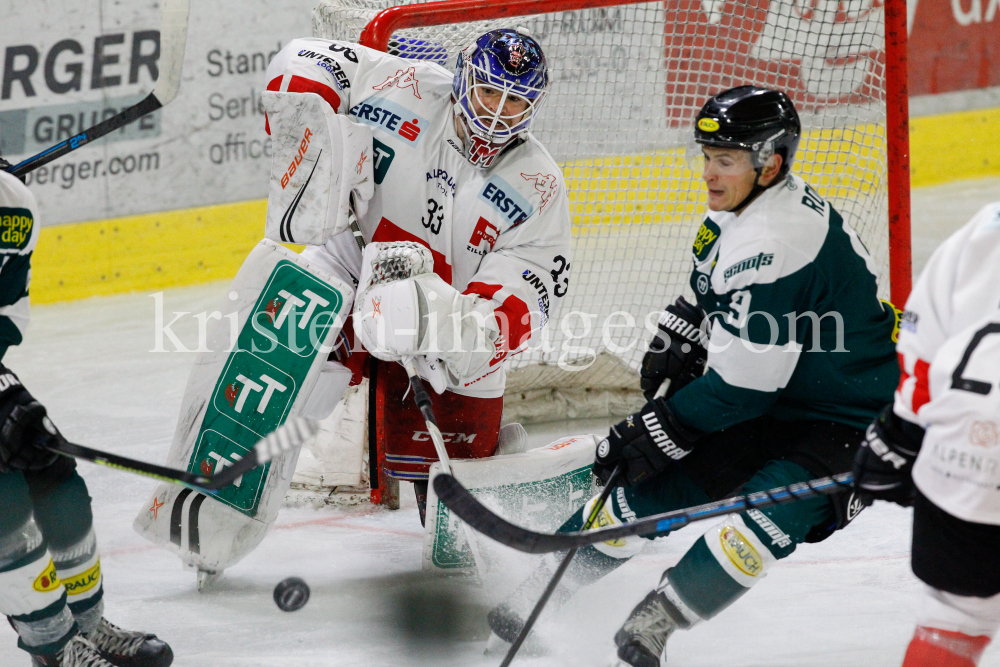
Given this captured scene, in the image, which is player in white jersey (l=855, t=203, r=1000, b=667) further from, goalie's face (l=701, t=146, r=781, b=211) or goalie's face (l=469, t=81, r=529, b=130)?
goalie's face (l=469, t=81, r=529, b=130)

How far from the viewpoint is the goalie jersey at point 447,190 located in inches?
106

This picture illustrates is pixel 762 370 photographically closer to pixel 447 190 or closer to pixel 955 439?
pixel 955 439

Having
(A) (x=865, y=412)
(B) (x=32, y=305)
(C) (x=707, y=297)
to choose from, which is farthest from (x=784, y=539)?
(B) (x=32, y=305)

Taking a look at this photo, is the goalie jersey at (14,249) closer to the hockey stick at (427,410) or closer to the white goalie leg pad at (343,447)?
the hockey stick at (427,410)

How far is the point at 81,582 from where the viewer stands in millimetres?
2354

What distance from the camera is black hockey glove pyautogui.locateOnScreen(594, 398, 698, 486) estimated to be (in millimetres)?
2332

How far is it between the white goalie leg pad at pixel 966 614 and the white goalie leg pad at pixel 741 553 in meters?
0.61

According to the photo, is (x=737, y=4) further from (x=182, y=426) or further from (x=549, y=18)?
(x=182, y=426)

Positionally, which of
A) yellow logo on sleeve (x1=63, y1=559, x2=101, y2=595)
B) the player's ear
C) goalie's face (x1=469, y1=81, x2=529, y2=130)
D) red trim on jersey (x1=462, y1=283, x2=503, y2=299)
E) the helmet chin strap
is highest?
goalie's face (x1=469, y1=81, x2=529, y2=130)

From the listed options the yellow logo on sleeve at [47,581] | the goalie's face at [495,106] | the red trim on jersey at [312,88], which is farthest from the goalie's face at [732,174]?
the yellow logo on sleeve at [47,581]

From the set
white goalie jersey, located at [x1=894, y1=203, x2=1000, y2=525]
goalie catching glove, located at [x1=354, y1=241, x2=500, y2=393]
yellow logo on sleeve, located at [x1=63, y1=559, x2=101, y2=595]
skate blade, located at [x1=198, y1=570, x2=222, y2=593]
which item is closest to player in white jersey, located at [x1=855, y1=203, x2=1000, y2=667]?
white goalie jersey, located at [x1=894, y1=203, x2=1000, y2=525]

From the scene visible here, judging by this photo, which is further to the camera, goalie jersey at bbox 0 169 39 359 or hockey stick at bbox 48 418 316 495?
goalie jersey at bbox 0 169 39 359

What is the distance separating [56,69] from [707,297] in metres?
3.94

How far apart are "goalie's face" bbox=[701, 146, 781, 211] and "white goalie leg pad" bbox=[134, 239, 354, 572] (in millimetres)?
Result: 964
